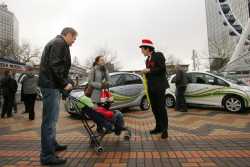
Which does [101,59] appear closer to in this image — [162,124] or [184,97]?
[162,124]

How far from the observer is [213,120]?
848cm

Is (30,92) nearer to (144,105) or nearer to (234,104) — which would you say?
(144,105)

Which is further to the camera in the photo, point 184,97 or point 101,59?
point 184,97

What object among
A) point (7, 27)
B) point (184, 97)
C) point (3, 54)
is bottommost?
point (184, 97)

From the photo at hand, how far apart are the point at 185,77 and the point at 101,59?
5299mm

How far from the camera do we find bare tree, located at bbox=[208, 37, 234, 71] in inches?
2235

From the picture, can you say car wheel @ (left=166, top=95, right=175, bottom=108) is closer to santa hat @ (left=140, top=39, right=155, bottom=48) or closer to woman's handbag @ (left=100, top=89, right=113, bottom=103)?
woman's handbag @ (left=100, top=89, right=113, bottom=103)

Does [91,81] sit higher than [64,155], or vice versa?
[91,81]

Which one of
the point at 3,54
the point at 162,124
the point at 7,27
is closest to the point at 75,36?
the point at 162,124

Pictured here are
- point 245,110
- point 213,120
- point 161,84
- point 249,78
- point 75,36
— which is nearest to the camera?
point 75,36

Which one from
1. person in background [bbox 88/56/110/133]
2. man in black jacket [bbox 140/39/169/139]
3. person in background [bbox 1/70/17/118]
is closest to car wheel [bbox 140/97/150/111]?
person in background [bbox 1/70/17/118]

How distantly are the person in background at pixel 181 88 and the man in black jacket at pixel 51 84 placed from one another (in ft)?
23.6

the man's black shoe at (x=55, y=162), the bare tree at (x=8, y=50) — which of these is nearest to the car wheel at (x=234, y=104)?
the man's black shoe at (x=55, y=162)

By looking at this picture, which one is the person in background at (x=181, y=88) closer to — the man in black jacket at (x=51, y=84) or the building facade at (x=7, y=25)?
the man in black jacket at (x=51, y=84)
